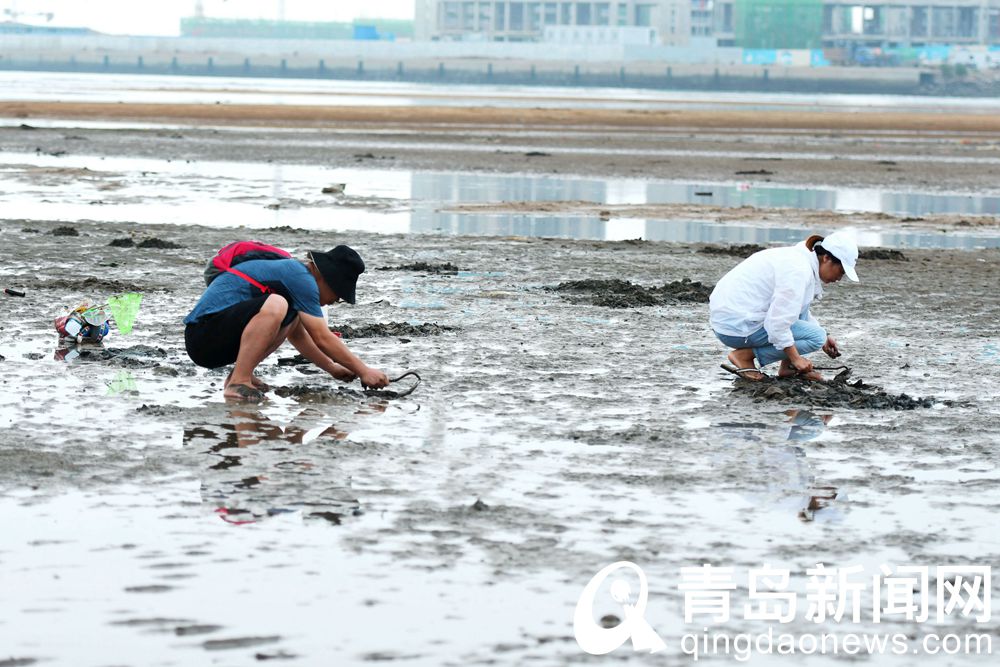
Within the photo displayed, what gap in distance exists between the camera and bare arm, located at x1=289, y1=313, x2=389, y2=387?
852 centimetres

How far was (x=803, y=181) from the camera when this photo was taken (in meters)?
30.2

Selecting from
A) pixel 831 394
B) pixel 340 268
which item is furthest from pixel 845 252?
pixel 340 268

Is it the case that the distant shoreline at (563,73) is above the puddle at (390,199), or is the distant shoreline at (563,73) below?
above

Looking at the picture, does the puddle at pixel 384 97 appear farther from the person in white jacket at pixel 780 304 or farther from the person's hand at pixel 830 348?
the person's hand at pixel 830 348

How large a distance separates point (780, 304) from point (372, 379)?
2395mm

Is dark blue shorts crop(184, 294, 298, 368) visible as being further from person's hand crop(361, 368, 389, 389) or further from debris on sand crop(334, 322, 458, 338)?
debris on sand crop(334, 322, 458, 338)

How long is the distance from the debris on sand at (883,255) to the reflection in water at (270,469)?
9.46m

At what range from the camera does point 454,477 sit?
7.04 meters

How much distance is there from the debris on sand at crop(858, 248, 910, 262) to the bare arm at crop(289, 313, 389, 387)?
8.92 meters

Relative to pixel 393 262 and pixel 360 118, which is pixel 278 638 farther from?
pixel 360 118

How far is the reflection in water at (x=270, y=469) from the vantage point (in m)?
6.44

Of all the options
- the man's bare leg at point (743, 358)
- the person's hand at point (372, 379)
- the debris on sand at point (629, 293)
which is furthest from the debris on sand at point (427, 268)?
the person's hand at point (372, 379)

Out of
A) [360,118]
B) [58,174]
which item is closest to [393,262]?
[58,174]

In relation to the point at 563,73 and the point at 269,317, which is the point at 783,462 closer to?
the point at 269,317
